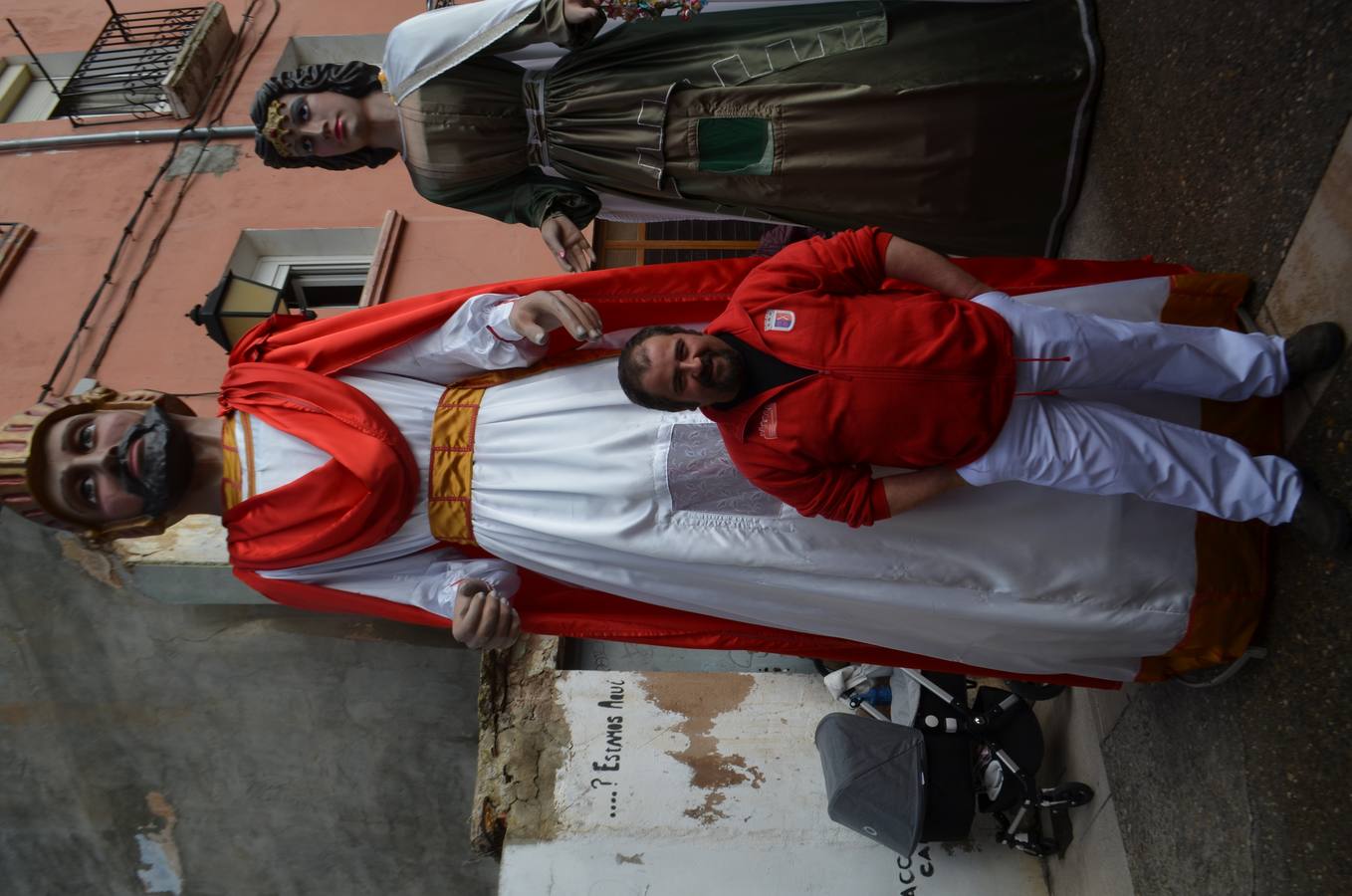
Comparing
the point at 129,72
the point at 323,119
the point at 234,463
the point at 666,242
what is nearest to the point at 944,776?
the point at 234,463

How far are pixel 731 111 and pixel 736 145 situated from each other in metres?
0.10

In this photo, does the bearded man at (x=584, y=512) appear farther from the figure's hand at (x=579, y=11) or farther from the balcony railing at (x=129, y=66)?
the balcony railing at (x=129, y=66)

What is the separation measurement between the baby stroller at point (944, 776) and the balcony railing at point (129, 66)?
595cm

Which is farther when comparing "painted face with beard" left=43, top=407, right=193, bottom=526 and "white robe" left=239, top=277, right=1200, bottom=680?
"painted face with beard" left=43, top=407, right=193, bottom=526

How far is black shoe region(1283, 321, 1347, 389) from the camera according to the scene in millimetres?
1806

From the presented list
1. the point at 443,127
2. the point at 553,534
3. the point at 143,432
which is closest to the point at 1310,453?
the point at 553,534

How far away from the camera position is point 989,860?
3354mm

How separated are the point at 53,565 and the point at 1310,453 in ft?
12.5

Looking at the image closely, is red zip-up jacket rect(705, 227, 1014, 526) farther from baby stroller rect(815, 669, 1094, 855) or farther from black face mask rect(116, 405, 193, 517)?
baby stroller rect(815, 669, 1094, 855)

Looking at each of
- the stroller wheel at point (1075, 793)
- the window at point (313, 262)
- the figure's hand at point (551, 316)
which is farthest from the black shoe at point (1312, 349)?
the window at point (313, 262)

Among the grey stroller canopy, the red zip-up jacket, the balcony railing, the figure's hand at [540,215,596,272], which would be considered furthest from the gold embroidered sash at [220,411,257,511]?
the balcony railing

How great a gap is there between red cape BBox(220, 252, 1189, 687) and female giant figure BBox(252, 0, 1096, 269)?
38 centimetres

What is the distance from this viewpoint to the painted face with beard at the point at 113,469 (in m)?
2.15

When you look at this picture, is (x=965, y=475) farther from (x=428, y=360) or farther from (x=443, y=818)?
(x=443, y=818)
